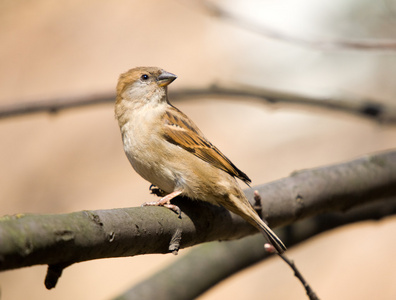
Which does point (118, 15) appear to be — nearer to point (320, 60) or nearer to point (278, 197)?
point (320, 60)

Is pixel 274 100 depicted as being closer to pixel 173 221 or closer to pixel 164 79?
pixel 164 79

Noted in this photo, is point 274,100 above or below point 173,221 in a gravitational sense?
above

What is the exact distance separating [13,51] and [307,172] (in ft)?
21.8

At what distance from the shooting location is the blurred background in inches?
276

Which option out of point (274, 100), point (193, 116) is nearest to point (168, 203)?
point (274, 100)

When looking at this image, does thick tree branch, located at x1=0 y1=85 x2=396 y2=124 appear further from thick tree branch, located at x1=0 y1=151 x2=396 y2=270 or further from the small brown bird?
thick tree branch, located at x1=0 y1=151 x2=396 y2=270

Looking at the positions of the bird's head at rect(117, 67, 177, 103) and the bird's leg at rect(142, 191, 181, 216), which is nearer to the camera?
the bird's leg at rect(142, 191, 181, 216)

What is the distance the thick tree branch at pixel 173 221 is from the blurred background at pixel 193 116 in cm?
264

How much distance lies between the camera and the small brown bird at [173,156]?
11.9 ft

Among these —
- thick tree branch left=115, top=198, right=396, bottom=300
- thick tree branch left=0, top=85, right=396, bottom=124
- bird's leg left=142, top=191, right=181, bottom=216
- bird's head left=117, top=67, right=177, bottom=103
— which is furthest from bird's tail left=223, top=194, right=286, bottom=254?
thick tree branch left=0, top=85, right=396, bottom=124

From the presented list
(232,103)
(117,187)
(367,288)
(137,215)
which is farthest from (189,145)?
(232,103)

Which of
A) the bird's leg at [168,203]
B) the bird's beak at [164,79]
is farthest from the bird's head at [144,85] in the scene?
the bird's leg at [168,203]

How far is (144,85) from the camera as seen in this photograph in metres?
4.52

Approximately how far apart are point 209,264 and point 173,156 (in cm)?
84
